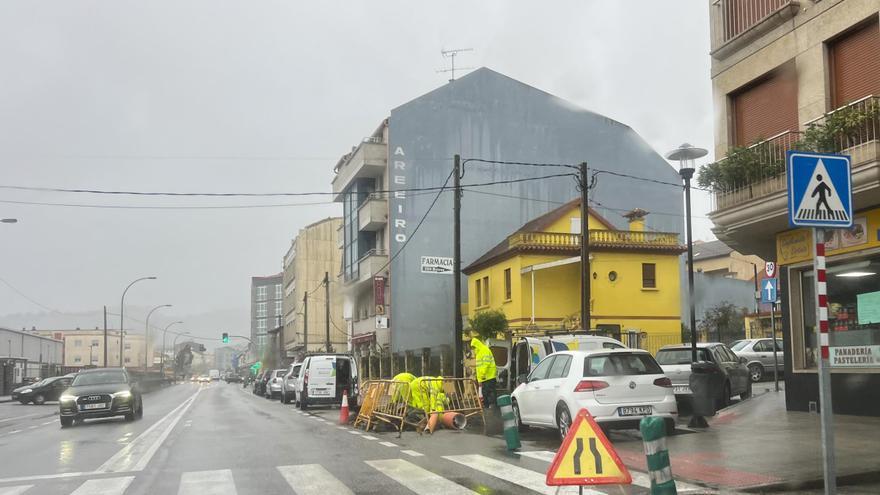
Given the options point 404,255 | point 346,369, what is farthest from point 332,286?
point 346,369

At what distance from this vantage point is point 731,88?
1591 centimetres

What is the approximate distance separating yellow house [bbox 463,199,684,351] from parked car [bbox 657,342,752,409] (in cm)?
1657

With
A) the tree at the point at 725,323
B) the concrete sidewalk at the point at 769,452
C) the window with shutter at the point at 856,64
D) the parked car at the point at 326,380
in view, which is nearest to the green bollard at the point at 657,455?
the concrete sidewalk at the point at 769,452

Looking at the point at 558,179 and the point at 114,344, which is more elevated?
the point at 558,179

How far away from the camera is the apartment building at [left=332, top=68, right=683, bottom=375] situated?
43500 mm

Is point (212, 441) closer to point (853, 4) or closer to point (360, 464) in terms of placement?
point (360, 464)

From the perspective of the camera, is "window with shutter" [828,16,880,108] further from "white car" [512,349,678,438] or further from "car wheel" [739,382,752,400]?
"car wheel" [739,382,752,400]

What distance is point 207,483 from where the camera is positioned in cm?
881

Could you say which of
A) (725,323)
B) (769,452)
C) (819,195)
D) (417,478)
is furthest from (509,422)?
(725,323)

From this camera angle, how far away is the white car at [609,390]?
11.6m

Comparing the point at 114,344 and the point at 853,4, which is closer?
the point at 853,4

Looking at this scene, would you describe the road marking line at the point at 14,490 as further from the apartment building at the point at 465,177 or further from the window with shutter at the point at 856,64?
the apartment building at the point at 465,177

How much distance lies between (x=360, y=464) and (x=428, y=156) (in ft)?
114

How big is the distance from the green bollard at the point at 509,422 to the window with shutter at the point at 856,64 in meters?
7.91
